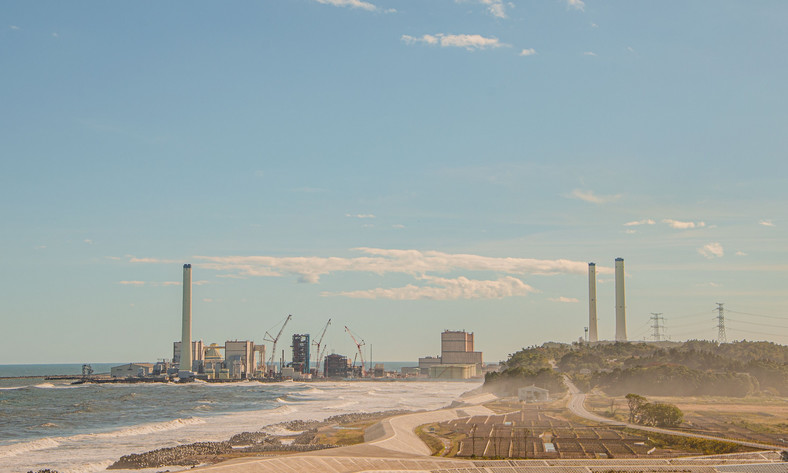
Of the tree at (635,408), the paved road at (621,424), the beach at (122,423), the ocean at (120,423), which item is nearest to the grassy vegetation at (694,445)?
the paved road at (621,424)

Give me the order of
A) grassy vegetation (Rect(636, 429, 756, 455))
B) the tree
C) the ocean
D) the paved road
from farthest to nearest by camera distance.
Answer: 1. the tree
2. the ocean
3. the paved road
4. grassy vegetation (Rect(636, 429, 756, 455))

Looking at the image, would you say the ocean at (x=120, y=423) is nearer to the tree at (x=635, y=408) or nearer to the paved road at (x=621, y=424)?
the paved road at (x=621, y=424)

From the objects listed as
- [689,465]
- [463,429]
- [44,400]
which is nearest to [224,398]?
[44,400]

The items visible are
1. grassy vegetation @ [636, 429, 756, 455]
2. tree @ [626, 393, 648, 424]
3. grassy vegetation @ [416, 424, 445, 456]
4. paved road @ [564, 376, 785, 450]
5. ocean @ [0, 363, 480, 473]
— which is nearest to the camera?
grassy vegetation @ [636, 429, 756, 455]

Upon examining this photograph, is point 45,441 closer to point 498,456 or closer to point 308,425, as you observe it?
point 308,425

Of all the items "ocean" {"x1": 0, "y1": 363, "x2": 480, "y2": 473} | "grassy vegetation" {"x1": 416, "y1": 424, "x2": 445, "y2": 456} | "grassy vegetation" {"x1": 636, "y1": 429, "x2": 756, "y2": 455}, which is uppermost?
"grassy vegetation" {"x1": 636, "y1": 429, "x2": 756, "y2": 455}

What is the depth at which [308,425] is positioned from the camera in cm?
9744

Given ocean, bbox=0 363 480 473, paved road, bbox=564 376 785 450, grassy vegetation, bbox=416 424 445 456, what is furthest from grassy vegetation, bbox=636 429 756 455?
ocean, bbox=0 363 480 473

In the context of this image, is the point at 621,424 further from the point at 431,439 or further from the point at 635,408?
the point at 431,439

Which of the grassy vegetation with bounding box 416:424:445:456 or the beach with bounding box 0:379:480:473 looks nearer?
the grassy vegetation with bounding box 416:424:445:456

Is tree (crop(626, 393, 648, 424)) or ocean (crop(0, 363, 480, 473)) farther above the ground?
tree (crop(626, 393, 648, 424))

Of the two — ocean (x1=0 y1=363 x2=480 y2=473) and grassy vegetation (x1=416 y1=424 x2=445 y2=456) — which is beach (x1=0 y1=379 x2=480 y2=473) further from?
grassy vegetation (x1=416 y1=424 x2=445 y2=456)

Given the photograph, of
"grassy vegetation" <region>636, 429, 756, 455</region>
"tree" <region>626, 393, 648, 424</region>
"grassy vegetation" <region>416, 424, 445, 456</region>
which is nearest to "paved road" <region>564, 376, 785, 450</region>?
"tree" <region>626, 393, 648, 424</region>

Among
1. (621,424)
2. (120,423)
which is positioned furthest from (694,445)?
(120,423)
